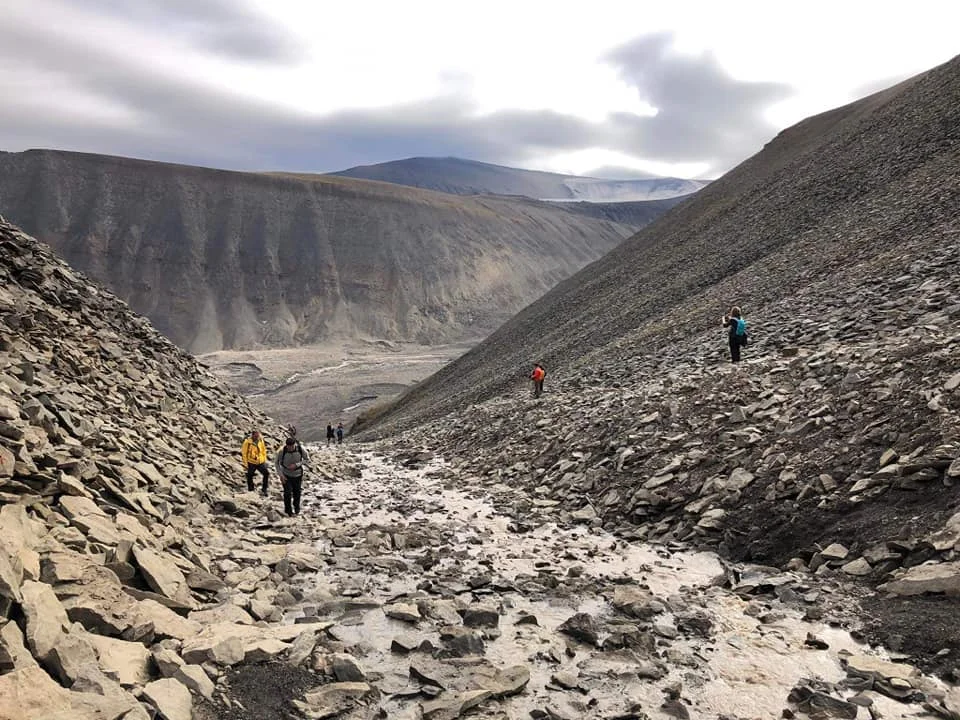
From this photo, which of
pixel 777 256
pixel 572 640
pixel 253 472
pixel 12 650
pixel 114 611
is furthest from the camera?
pixel 777 256

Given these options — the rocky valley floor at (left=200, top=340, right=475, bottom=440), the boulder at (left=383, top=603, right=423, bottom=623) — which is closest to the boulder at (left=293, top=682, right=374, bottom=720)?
the boulder at (left=383, top=603, right=423, bottom=623)

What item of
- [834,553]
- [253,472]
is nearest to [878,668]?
[834,553]

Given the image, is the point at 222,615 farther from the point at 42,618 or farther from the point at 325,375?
the point at 325,375

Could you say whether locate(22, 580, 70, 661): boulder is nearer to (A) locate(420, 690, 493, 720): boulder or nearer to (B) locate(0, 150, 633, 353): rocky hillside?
(A) locate(420, 690, 493, 720): boulder

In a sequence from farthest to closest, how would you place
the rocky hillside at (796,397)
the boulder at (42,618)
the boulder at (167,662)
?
the rocky hillside at (796,397)
the boulder at (167,662)
the boulder at (42,618)

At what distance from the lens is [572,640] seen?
20.3 ft

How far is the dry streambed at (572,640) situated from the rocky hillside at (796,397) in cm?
68

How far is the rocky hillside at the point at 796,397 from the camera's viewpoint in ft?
23.9

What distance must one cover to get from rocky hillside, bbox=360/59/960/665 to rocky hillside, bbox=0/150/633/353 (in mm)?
65625

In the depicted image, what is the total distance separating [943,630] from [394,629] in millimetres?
4978

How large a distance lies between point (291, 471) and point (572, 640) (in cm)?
672

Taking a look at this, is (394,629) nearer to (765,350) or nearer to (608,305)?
(765,350)

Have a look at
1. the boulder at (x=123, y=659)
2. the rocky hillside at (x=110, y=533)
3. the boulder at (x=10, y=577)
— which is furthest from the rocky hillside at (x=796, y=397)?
the boulder at (x=10, y=577)

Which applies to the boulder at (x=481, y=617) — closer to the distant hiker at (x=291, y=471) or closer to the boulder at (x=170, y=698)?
the boulder at (x=170, y=698)
